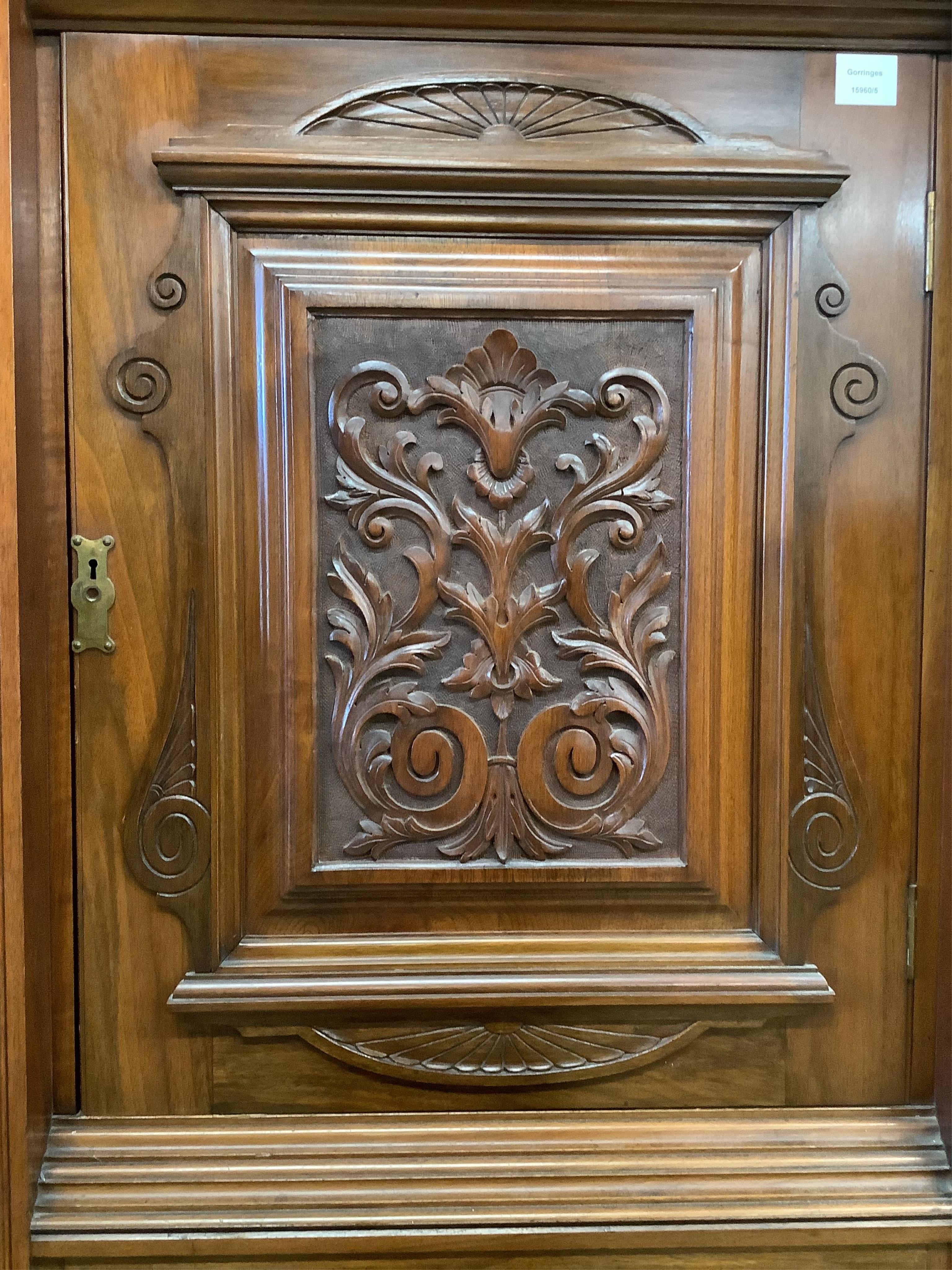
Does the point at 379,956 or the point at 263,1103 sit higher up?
the point at 379,956

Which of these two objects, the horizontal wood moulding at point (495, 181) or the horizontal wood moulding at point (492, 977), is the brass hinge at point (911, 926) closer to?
the horizontal wood moulding at point (492, 977)

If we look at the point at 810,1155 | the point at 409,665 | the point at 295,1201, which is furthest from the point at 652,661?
the point at 295,1201

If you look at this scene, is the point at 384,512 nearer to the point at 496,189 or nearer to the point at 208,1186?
the point at 496,189

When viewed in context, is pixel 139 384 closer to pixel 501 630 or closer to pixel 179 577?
pixel 179 577

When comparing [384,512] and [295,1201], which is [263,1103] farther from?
[384,512]

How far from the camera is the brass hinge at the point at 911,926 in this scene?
79 cm

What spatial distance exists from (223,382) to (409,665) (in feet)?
0.97

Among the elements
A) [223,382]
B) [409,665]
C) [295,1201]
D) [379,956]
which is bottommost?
[295,1201]

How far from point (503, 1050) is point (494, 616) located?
391 mm

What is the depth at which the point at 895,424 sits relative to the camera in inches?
30.5

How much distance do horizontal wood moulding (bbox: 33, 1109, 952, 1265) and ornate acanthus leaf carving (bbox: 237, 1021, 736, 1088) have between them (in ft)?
0.12

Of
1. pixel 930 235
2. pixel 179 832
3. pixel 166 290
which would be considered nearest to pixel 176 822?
pixel 179 832

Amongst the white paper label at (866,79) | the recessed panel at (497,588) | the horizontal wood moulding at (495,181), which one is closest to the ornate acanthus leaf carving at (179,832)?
the recessed panel at (497,588)

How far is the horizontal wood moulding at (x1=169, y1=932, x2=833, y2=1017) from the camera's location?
76cm
